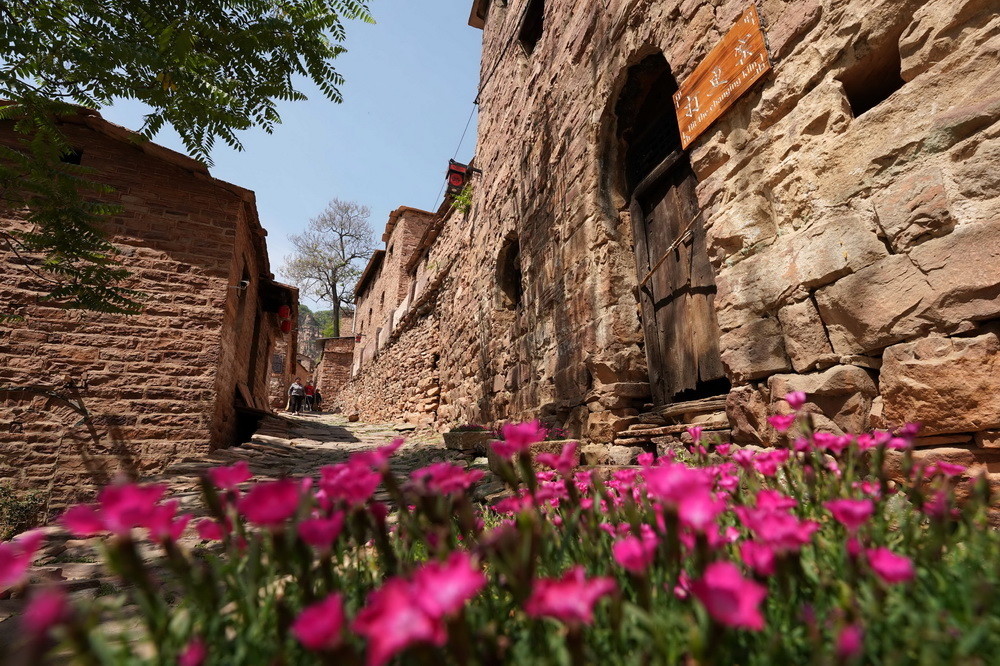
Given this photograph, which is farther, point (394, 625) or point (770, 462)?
point (770, 462)

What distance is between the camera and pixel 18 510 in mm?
4363

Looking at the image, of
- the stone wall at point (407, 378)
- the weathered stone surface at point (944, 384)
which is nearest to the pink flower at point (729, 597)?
the weathered stone surface at point (944, 384)

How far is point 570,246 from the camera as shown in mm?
4453

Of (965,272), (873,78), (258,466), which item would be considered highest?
(873,78)

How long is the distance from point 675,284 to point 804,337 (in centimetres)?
144

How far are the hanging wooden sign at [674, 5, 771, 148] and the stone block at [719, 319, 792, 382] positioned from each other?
4.16 ft

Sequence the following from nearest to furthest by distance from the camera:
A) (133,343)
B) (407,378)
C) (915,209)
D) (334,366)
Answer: (915,209) → (133,343) → (407,378) → (334,366)

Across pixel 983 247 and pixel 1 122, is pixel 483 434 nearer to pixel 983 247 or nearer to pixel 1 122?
pixel 983 247

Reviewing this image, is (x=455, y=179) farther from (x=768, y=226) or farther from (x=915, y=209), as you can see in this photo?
(x=915, y=209)

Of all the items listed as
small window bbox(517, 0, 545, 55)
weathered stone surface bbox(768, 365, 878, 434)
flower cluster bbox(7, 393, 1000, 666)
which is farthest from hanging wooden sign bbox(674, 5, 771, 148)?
small window bbox(517, 0, 545, 55)

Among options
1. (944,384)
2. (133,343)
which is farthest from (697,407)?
(133,343)

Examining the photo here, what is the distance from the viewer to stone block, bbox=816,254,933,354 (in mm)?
1696

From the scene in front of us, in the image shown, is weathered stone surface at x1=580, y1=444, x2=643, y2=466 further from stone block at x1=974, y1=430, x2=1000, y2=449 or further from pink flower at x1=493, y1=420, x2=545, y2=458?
pink flower at x1=493, y1=420, x2=545, y2=458

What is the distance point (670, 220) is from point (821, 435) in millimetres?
2675
